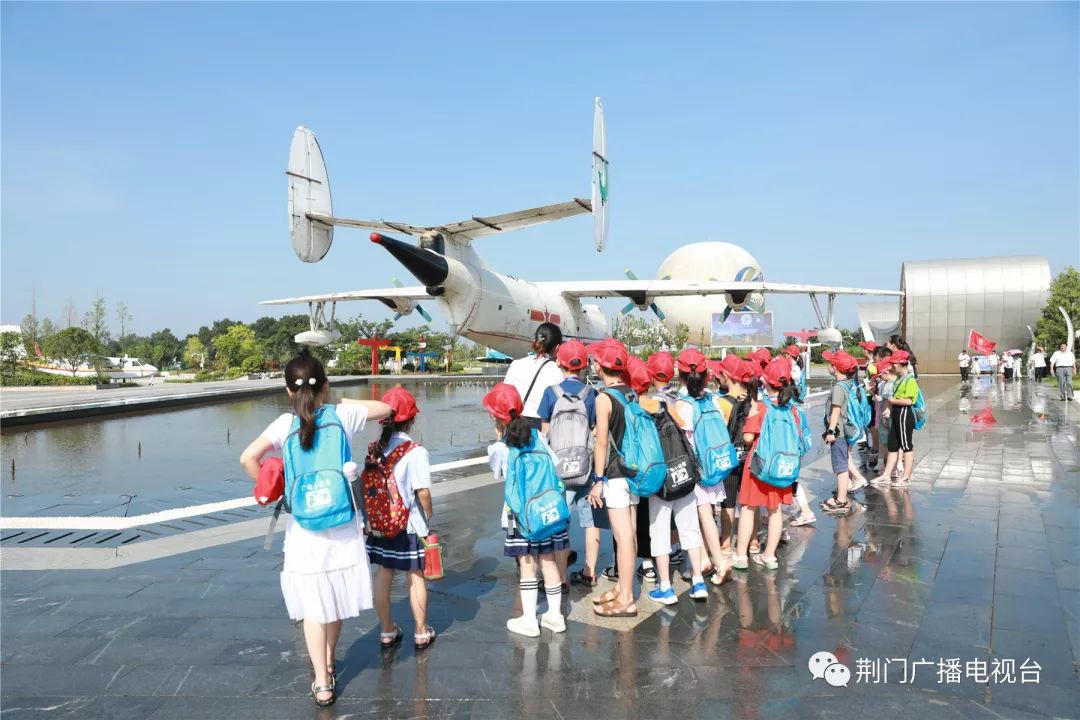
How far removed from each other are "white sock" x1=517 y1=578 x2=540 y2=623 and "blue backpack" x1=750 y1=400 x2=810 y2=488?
6.80 ft

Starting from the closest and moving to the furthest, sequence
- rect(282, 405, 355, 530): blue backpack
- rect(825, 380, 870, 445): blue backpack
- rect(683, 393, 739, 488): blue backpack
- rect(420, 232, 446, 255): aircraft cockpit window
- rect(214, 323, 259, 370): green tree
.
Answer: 1. rect(282, 405, 355, 530): blue backpack
2. rect(683, 393, 739, 488): blue backpack
3. rect(825, 380, 870, 445): blue backpack
4. rect(420, 232, 446, 255): aircraft cockpit window
5. rect(214, 323, 259, 370): green tree

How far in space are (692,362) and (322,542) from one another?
10.3 feet

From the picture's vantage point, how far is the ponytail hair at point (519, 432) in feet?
12.4

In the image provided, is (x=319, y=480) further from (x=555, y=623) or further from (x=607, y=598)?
(x=607, y=598)

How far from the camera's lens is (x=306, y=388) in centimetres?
318

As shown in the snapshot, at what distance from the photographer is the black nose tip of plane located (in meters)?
12.5

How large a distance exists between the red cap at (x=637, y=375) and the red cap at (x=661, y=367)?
110 millimetres

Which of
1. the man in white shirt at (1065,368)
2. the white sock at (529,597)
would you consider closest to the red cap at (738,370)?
the white sock at (529,597)

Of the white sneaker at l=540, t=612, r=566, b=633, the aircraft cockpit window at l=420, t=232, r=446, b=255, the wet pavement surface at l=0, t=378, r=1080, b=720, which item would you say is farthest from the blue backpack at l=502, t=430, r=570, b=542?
the aircraft cockpit window at l=420, t=232, r=446, b=255

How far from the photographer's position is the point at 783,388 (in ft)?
→ 16.5

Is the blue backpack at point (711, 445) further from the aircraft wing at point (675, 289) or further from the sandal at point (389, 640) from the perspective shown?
the aircraft wing at point (675, 289)

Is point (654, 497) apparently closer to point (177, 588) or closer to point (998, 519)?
point (177, 588)

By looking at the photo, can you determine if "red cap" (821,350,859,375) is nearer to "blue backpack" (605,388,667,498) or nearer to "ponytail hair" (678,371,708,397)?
"ponytail hair" (678,371,708,397)

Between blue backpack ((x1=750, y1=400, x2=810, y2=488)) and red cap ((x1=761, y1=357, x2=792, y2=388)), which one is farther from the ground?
red cap ((x1=761, y1=357, x2=792, y2=388))
